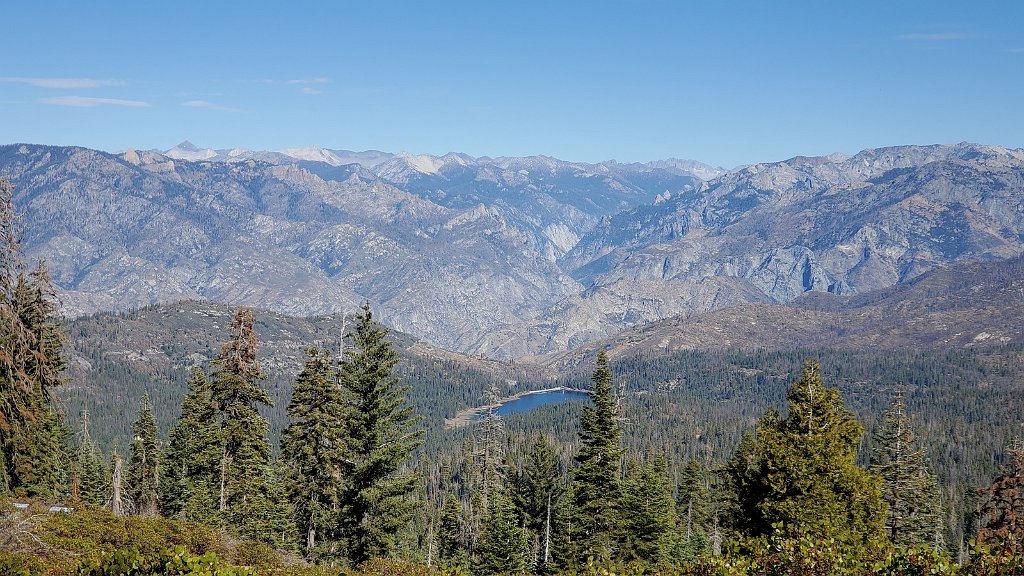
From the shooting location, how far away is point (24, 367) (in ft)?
122

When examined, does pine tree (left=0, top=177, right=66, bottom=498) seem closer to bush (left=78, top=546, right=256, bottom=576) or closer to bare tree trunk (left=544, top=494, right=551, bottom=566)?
bush (left=78, top=546, right=256, bottom=576)

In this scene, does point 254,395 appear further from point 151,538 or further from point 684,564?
point 684,564

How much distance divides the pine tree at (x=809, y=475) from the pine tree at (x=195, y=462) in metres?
33.8

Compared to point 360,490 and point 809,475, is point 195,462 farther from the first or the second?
point 809,475

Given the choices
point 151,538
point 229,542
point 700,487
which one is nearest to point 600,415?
point 229,542

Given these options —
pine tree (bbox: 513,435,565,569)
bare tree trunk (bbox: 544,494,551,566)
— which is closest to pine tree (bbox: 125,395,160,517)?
pine tree (bbox: 513,435,565,569)

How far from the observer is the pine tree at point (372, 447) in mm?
37781

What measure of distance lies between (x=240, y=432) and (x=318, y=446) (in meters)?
6.95

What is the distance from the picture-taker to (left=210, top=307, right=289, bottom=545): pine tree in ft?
153

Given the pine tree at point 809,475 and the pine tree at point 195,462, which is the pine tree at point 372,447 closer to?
the pine tree at point 195,462

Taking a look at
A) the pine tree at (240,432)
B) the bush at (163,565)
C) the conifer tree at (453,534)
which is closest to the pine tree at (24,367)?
the pine tree at (240,432)

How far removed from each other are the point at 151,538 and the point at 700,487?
9115cm

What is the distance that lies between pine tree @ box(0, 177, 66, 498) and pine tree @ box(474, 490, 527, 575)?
3624cm

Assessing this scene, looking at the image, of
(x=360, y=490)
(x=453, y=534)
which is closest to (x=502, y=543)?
(x=453, y=534)
